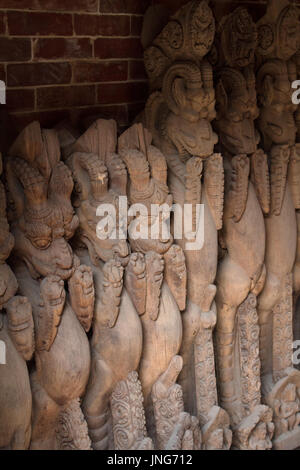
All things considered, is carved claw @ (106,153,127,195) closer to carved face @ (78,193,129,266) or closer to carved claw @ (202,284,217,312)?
carved face @ (78,193,129,266)

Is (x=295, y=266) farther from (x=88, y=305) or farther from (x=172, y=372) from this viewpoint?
(x=88, y=305)

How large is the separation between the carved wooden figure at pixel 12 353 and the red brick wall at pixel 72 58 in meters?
0.54

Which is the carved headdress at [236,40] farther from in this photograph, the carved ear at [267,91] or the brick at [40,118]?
the brick at [40,118]

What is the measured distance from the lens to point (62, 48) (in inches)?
102

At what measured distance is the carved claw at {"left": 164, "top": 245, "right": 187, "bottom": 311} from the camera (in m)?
2.58

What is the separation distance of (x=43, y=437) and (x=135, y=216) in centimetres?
88

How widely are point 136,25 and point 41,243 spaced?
110cm

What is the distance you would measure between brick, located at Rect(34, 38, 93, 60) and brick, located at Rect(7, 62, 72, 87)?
1.4 inches

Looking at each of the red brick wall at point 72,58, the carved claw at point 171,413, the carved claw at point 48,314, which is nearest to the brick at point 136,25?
the red brick wall at point 72,58

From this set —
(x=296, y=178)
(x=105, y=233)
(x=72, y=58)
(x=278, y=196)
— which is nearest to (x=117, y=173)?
(x=105, y=233)

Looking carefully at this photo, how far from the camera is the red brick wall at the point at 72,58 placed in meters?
2.47
